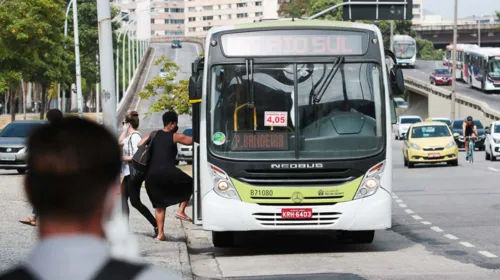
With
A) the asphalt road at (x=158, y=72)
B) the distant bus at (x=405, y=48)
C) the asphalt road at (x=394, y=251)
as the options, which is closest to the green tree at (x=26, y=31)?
the asphalt road at (x=158, y=72)

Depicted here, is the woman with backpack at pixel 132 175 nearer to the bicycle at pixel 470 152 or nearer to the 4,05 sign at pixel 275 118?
the 4,05 sign at pixel 275 118

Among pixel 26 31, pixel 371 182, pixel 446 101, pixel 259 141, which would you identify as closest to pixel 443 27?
pixel 446 101

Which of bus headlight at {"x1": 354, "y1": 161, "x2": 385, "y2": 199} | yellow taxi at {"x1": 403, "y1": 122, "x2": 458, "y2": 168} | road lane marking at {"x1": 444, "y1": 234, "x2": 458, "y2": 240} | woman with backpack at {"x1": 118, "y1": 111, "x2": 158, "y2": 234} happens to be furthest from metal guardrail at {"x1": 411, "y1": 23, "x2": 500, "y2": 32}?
bus headlight at {"x1": 354, "y1": 161, "x2": 385, "y2": 199}

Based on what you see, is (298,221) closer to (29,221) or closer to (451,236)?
(451,236)

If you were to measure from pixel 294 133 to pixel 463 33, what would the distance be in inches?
5691

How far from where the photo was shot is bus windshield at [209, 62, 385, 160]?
47.7 ft

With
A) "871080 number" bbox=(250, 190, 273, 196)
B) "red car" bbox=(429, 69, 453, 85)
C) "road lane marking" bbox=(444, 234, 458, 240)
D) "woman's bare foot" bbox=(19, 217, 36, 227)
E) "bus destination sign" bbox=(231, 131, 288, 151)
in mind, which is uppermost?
"bus destination sign" bbox=(231, 131, 288, 151)

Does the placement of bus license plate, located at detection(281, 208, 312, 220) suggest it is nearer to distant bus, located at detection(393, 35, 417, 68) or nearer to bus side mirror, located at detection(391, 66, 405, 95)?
bus side mirror, located at detection(391, 66, 405, 95)

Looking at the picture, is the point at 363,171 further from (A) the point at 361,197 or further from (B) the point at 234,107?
(B) the point at 234,107

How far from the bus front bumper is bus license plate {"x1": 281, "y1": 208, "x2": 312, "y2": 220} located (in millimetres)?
38

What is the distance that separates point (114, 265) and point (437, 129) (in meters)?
36.5

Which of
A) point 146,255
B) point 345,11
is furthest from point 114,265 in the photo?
point 345,11

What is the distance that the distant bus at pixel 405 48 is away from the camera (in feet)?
378

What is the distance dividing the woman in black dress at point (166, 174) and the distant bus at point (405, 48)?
329ft
